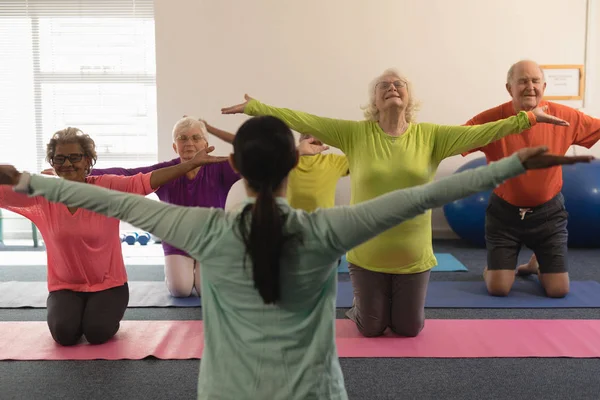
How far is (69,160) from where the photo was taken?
266 cm

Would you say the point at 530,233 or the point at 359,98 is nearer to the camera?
Answer: the point at 530,233

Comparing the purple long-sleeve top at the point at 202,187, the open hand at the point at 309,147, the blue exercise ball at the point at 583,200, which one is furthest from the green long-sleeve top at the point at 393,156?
the blue exercise ball at the point at 583,200

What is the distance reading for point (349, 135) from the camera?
288 cm

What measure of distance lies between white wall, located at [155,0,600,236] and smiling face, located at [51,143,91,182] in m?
3.37

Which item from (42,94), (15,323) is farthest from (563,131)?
(42,94)

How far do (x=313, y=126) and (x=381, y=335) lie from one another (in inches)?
45.0

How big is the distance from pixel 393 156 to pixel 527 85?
3.96 ft

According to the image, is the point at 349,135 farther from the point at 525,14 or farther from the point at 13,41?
the point at 13,41

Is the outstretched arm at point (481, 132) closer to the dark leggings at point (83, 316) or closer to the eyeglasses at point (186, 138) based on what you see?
the eyeglasses at point (186, 138)

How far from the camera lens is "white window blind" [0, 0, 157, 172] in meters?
6.28

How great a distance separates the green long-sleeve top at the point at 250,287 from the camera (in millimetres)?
1269

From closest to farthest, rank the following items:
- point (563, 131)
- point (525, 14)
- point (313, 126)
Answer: point (313, 126) → point (563, 131) → point (525, 14)

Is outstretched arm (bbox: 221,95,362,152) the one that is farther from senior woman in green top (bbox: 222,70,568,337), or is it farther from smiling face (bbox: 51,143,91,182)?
smiling face (bbox: 51,143,91,182)

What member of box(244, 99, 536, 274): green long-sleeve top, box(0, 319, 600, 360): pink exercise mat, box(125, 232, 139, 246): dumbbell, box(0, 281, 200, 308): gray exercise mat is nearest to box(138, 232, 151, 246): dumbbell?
box(125, 232, 139, 246): dumbbell
